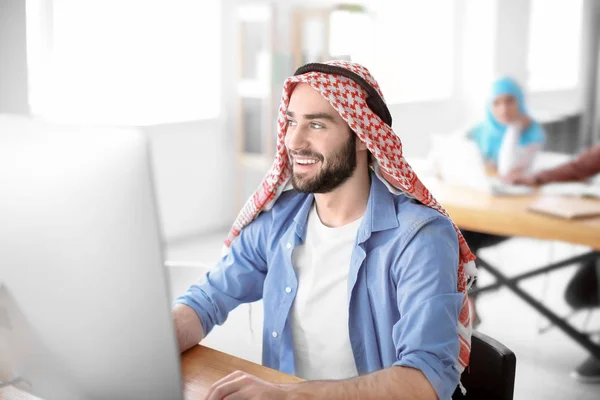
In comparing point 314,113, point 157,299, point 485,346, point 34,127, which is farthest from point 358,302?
point 34,127

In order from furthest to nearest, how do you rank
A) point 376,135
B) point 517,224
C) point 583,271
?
point 583,271
point 517,224
point 376,135

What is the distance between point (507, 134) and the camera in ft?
11.5

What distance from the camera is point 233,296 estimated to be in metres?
1.64

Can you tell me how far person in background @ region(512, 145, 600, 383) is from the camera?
2.91 meters

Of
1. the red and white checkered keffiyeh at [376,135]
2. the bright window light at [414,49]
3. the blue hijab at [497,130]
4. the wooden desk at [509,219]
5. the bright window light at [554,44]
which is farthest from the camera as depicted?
the bright window light at [414,49]

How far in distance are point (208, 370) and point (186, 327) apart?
6.3 inches

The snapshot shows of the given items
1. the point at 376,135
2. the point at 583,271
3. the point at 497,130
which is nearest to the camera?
the point at 376,135

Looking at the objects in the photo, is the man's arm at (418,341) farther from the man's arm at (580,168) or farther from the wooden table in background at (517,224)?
the man's arm at (580,168)

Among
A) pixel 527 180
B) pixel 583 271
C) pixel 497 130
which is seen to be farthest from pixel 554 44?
pixel 527 180

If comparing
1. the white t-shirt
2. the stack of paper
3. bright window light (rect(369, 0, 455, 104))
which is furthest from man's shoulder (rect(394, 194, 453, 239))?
bright window light (rect(369, 0, 455, 104))

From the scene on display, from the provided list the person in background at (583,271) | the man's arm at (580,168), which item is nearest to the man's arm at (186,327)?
the person in background at (583,271)

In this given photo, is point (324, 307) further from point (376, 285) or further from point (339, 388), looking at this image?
point (339, 388)

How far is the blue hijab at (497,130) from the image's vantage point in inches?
140

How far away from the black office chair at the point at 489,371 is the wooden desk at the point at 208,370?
390mm
